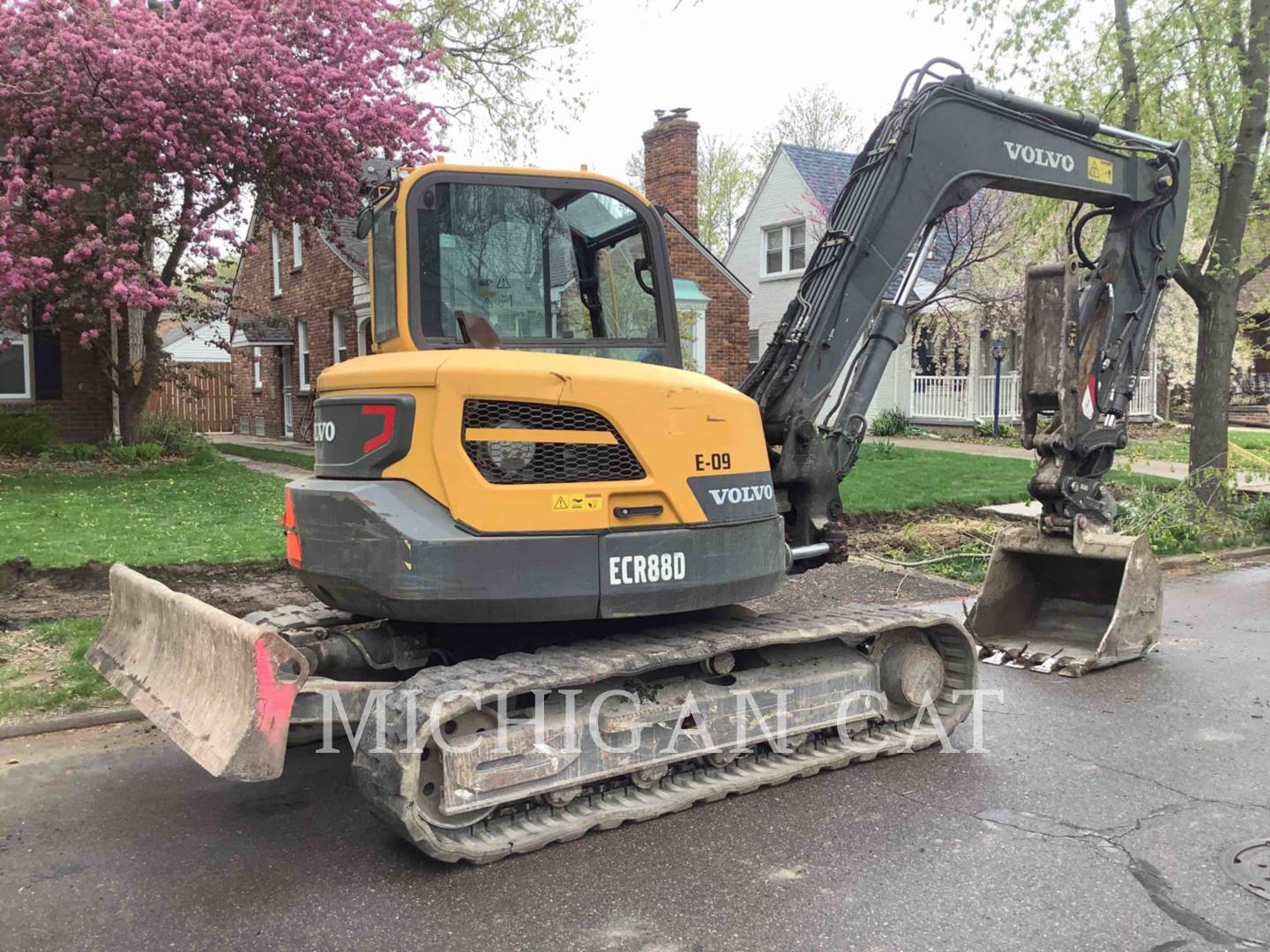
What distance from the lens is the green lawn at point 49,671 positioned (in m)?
5.63

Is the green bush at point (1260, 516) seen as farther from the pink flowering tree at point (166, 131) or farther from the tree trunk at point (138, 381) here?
the tree trunk at point (138, 381)

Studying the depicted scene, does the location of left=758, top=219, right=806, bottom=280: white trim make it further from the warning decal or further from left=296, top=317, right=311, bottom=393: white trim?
the warning decal

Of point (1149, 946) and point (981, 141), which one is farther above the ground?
point (981, 141)

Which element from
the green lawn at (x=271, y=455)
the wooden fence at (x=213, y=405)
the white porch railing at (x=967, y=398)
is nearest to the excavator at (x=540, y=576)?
the green lawn at (x=271, y=455)

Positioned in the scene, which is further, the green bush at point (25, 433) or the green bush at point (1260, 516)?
the green bush at point (25, 433)

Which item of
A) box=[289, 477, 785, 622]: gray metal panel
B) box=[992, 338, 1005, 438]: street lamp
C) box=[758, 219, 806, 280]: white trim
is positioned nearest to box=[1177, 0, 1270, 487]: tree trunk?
box=[289, 477, 785, 622]: gray metal panel

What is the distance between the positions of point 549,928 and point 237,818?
1690mm

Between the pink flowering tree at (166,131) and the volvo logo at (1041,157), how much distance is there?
9.75 m

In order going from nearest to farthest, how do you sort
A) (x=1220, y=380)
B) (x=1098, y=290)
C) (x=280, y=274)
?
(x=1098, y=290) < (x=1220, y=380) < (x=280, y=274)

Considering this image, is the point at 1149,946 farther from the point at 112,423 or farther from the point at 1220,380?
the point at 112,423

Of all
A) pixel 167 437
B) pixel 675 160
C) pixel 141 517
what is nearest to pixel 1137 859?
pixel 141 517

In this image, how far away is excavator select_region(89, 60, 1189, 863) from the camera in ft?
13.0

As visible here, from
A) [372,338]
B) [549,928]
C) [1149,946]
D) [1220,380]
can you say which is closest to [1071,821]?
[1149,946]

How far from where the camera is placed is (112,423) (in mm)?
16984
